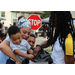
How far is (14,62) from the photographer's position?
74.1 inches

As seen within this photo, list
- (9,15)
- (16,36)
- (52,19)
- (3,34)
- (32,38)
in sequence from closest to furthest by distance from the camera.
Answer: (16,36) → (52,19) → (32,38) → (3,34) → (9,15)

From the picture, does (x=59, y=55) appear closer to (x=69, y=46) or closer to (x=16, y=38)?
(x=69, y=46)

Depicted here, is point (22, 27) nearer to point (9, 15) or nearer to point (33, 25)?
point (33, 25)

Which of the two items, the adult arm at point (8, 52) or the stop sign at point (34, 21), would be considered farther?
the stop sign at point (34, 21)

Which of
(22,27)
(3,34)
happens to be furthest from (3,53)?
(3,34)

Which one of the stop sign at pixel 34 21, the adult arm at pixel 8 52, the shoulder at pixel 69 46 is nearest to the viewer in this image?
the shoulder at pixel 69 46

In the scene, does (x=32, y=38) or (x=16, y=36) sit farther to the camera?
(x=32, y=38)

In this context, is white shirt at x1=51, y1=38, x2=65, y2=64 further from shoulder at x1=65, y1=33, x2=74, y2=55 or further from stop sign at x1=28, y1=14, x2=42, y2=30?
stop sign at x1=28, y1=14, x2=42, y2=30

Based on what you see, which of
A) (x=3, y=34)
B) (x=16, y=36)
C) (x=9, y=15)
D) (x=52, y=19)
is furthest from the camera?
(x=9, y=15)

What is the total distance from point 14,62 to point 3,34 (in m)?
9.85

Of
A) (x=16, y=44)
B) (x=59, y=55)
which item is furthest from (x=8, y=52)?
(x=59, y=55)

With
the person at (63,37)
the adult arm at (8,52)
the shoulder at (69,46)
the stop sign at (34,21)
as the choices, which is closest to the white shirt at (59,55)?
the person at (63,37)

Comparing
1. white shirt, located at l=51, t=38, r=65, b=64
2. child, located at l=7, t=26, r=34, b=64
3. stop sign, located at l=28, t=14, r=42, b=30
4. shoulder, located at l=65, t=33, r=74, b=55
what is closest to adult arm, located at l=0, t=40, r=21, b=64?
child, located at l=7, t=26, r=34, b=64

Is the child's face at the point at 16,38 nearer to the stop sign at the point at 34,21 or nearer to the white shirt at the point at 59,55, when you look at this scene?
the white shirt at the point at 59,55
